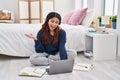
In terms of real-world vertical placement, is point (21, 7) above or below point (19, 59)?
above

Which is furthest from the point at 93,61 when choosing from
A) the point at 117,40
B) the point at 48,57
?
the point at 48,57

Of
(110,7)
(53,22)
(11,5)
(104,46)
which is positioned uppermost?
(11,5)

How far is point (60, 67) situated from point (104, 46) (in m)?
0.95

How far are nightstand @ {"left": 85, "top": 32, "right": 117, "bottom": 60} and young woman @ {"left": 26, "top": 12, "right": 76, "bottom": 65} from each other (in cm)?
50

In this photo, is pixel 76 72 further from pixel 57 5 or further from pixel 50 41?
pixel 57 5

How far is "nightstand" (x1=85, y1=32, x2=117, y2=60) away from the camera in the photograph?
258cm

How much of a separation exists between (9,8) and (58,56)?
3.24 m

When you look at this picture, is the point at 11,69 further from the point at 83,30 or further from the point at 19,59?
the point at 83,30

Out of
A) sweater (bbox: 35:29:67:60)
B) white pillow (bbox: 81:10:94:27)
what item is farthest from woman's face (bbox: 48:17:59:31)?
white pillow (bbox: 81:10:94:27)

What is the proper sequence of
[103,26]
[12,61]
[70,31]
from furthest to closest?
[103,26] < [70,31] < [12,61]

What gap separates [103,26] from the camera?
312 cm

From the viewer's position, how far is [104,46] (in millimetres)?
2605

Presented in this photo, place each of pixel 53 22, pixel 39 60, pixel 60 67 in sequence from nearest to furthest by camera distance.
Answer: pixel 60 67 < pixel 53 22 < pixel 39 60

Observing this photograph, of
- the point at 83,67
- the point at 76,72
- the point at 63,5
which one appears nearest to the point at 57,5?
the point at 63,5
